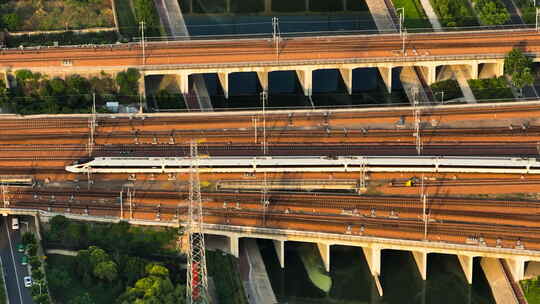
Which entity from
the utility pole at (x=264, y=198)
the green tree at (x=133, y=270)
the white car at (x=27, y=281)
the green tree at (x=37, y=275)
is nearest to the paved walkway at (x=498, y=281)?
the utility pole at (x=264, y=198)

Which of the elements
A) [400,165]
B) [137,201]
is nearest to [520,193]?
[400,165]

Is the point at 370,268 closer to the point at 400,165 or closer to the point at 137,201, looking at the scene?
the point at 400,165

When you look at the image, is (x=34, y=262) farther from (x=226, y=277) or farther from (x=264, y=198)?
(x=264, y=198)

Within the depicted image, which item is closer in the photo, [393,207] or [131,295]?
[131,295]

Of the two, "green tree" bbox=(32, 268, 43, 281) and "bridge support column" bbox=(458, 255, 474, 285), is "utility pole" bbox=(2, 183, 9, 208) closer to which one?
"green tree" bbox=(32, 268, 43, 281)

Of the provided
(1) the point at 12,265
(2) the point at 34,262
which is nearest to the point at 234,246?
(2) the point at 34,262

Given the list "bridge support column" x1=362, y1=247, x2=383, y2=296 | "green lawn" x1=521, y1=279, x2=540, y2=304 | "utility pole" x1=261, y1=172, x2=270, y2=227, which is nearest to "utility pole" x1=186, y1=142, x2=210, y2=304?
"utility pole" x1=261, y1=172, x2=270, y2=227
